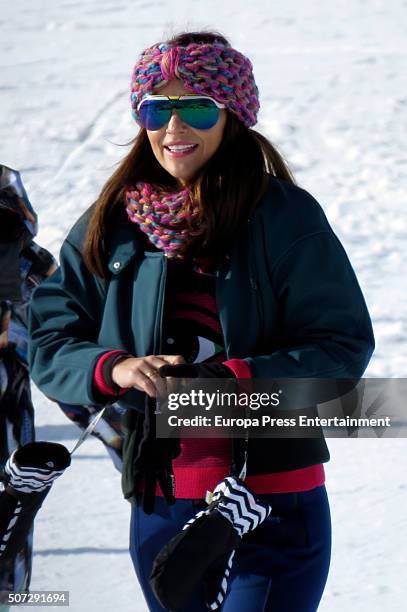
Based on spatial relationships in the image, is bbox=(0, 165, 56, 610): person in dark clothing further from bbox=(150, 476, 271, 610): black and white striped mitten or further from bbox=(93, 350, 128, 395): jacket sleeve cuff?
bbox=(150, 476, 271, 610): black and white striped mitten

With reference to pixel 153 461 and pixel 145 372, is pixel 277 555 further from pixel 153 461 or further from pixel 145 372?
pixel 145 372

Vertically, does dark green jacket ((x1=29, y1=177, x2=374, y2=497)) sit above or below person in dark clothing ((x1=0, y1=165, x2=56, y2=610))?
above

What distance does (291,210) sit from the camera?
2316 mm

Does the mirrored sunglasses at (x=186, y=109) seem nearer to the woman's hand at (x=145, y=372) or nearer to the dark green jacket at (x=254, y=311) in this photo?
the dark green jacket at (x=254, y=311)

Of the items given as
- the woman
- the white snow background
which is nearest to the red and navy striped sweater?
the woman

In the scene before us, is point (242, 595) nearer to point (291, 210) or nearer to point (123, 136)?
point (291, 210)

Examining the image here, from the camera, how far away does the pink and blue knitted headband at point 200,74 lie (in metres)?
2.41

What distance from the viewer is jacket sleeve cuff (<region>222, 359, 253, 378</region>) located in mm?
2181

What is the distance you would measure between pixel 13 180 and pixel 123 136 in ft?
29.1

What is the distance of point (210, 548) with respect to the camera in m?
2.14

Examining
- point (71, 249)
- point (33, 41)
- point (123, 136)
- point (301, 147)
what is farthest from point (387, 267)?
point (33, 41)

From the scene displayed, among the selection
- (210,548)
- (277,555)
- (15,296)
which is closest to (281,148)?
(15,296)

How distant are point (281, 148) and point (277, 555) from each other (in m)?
6.61

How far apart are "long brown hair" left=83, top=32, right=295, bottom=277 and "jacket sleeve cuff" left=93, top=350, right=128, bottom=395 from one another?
207 millimetres
